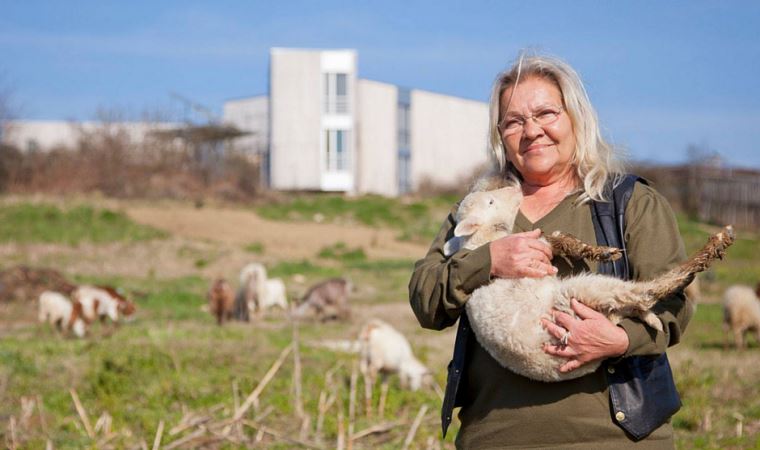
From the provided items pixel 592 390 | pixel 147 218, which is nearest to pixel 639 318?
pixel 592 390

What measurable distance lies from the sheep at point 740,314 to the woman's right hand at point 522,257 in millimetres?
10814

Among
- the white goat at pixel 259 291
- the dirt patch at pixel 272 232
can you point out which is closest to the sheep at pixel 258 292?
the white goat at pixel 259 291

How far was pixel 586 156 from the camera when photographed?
3.31 m

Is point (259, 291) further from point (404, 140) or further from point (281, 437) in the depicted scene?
point (404, 140)

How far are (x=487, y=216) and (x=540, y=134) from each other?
1.08 feet

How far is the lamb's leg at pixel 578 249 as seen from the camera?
297 cm

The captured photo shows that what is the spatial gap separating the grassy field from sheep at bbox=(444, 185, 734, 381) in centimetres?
329

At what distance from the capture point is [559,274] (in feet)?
10.5

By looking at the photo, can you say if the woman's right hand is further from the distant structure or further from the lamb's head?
the distant structure

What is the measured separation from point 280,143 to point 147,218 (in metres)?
20.0

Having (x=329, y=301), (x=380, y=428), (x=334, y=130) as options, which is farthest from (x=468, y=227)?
(x=334, y=130)

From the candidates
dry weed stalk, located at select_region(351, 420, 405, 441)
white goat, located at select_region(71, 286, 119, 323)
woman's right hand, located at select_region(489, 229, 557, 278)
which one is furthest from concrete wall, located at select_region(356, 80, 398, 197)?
woman's right hand, located at select_region(489, 229, 557, 278)

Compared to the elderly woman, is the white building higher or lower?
higher

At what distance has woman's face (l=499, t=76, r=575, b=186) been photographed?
3289mm
